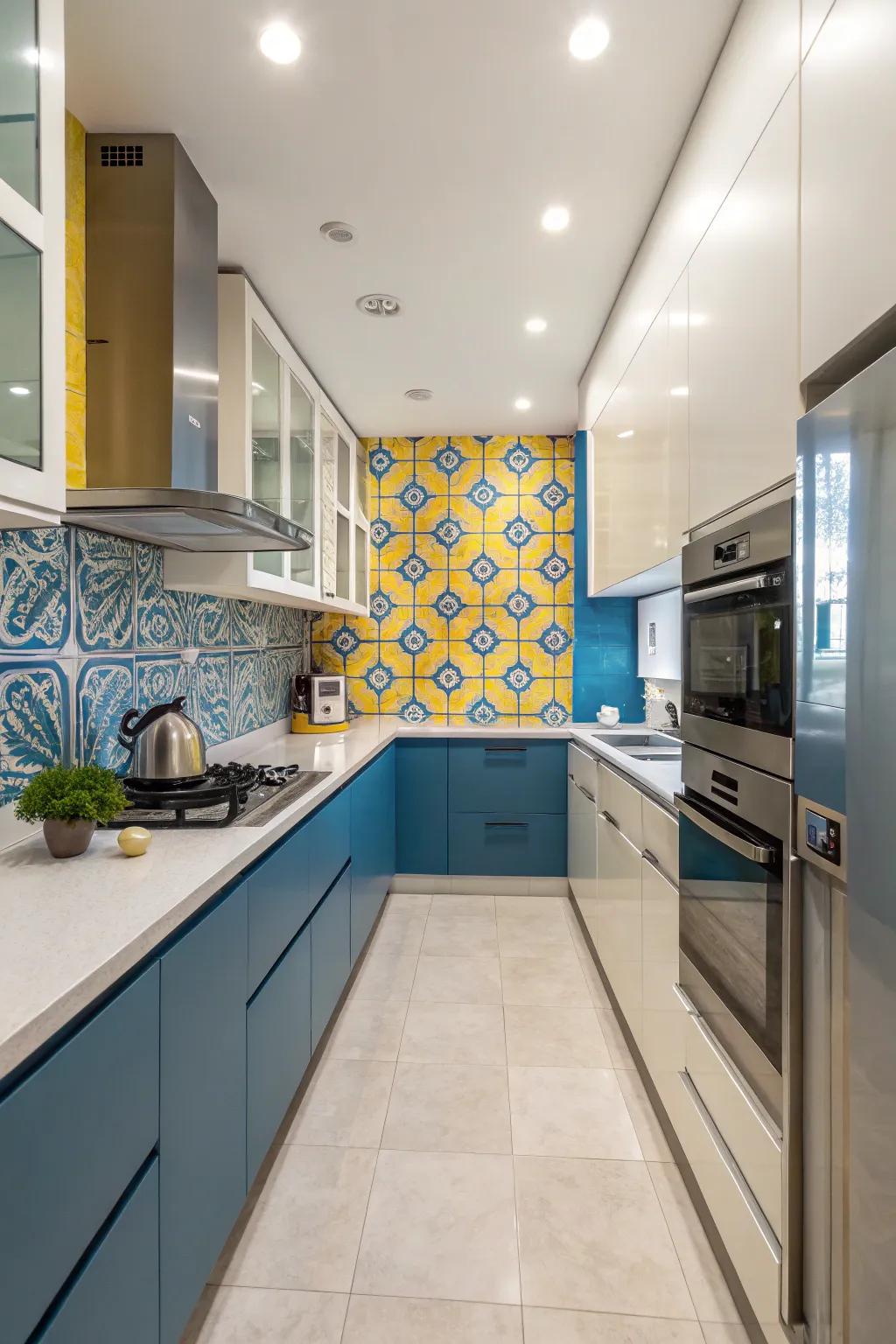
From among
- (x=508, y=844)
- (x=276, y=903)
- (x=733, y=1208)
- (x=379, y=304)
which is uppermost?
(x=379, y=304)

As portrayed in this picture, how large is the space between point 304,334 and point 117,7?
143cm

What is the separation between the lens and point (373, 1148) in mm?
1793

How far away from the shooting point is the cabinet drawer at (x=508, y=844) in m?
3.68

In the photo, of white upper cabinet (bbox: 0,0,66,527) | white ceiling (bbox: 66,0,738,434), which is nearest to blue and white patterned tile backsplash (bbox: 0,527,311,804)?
white upper cabinet (bbox: 0,0,66,527)

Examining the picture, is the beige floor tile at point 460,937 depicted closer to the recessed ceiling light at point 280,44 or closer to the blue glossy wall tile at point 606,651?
the blue glossy wall tile at point 606,651

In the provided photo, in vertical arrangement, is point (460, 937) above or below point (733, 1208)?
below

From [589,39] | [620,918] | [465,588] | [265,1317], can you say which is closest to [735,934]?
[620,918]

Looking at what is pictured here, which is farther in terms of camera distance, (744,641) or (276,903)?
(276,903)

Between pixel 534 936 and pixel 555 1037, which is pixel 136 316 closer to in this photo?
pixel 555 1037

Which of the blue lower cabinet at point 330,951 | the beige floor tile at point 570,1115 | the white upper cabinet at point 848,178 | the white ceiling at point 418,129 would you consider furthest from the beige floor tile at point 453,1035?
the white ceiling at point 418,129

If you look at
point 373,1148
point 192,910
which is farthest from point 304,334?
point 373,1148

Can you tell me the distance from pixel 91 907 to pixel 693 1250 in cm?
144

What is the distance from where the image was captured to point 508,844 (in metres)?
3.69

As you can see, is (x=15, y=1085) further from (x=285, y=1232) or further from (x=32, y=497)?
(x=285, y=1232)
